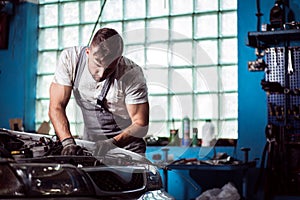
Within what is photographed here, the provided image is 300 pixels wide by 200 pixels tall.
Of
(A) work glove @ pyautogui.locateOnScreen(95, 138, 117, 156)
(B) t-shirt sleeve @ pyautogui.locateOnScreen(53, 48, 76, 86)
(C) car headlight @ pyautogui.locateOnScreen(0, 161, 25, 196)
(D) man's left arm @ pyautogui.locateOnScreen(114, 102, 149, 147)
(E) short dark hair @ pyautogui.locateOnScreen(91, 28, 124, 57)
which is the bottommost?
(C) car headlight @ pyautogui.locateOnScreen(0, 161, 25, 196)

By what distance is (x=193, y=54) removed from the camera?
4730 millimetres

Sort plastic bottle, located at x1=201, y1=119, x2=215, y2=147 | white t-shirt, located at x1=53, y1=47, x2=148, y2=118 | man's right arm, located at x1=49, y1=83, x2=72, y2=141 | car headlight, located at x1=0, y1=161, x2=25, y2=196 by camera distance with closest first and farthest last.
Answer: car headlight, located at x1=0, y1=161, x2=25, y2=196 < man's right arm, located at x1=49, y1=83, x2=72, y2=141 < white t-shirt, located at x1=53, y1=47, x2=148, y2=118 < plastic bottle, located at x1=201, y1=119, x2=215, y2=147

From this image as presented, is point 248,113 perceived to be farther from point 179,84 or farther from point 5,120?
point 5,120

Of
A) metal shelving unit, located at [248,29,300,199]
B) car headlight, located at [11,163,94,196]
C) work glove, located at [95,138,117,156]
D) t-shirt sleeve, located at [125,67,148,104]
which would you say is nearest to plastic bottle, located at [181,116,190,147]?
metal shelving unit, located at [248,29,300,199]

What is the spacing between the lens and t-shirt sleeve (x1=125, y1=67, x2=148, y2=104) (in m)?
3.16

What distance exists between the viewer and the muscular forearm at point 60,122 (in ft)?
9.42

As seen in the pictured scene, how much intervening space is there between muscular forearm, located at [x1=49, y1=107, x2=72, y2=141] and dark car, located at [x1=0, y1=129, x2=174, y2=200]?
261mm

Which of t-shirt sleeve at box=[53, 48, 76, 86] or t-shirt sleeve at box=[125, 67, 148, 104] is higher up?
t-shirt sleeve at box=[53, 48, 76, 86]

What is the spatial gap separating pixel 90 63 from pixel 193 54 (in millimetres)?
1830

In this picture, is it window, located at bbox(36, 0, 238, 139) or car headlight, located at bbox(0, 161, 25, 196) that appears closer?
Result: car headlight, located at bbox(0, 161, 25, 196)

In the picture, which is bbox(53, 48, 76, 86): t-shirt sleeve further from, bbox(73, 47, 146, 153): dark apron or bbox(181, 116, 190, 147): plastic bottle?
bbox(181, 116, 190, 147): plastic bottle

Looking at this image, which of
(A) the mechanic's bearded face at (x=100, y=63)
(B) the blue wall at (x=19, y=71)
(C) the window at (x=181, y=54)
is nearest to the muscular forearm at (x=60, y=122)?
(A) the mechanic's bearded face at (x=100, y=63)

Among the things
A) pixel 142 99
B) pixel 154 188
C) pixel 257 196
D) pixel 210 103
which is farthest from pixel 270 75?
pixel 154 188

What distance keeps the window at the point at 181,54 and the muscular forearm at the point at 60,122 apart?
1.39 meters
